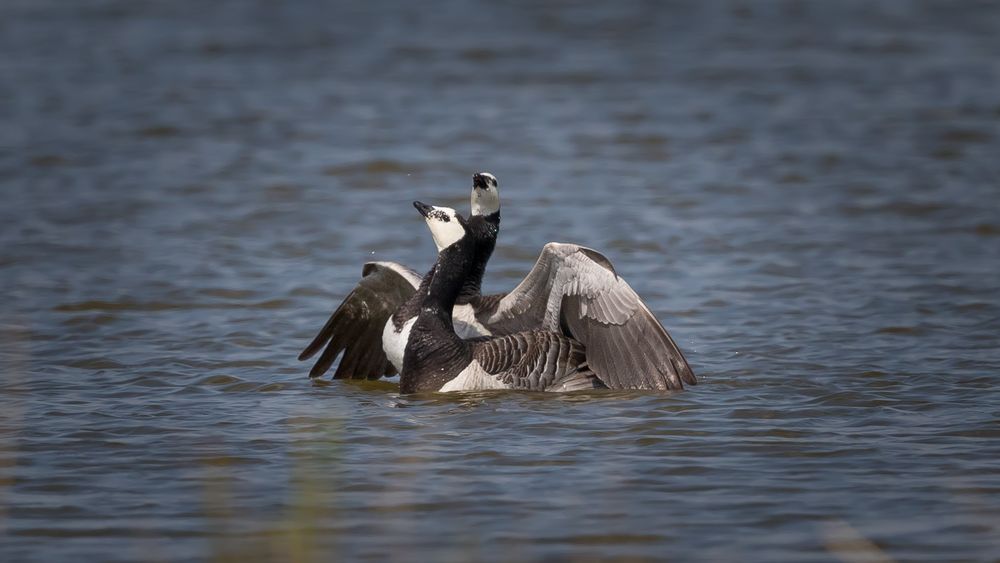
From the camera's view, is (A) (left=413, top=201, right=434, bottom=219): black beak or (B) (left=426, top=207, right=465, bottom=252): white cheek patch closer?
(A) (left=413, top=201, right=434, bottom=219): black beak

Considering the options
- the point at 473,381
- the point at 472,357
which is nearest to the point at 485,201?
the point at 472,357

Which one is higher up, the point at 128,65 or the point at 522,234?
the point at 128,65

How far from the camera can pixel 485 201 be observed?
7801mm

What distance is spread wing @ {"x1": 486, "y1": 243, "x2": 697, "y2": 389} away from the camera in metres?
7.34

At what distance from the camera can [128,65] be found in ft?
61.7

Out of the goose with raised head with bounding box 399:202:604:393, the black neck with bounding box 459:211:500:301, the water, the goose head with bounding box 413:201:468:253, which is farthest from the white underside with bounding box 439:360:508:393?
the goose head with bounding box 413:201:468:253

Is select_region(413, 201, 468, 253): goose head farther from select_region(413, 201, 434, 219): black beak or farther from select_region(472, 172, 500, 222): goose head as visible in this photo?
A: select_region(472, 172, 500, 222): goose head

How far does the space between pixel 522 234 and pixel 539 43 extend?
9.05 meters

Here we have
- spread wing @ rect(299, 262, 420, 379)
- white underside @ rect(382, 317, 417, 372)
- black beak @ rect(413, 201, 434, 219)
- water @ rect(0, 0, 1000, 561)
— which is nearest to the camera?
water @ rect(0, 0, 1000, 561)

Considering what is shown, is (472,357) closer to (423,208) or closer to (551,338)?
(551,338)

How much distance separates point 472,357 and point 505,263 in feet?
11.0

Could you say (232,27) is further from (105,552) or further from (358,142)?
(105,552)

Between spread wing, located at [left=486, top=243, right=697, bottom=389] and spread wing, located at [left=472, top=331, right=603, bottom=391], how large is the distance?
97mm

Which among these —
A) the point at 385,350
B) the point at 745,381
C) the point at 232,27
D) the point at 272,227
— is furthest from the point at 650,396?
the point at 232,27
